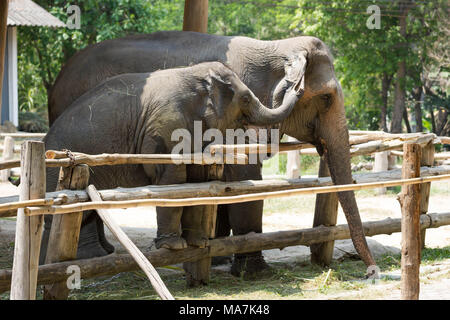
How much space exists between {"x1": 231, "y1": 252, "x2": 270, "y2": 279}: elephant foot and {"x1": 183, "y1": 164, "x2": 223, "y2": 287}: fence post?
648 millimetres

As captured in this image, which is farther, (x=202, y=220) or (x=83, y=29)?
(x=83, y=29)

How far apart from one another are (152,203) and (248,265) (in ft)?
9.11

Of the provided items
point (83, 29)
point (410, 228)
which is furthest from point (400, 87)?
point (410, 228)

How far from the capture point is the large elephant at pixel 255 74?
7246 millimetres

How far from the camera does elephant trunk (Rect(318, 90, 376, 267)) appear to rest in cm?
700

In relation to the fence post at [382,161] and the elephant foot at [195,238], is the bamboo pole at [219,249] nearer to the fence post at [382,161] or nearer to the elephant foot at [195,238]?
the elephant foot at [195,238]

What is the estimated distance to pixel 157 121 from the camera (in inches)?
247

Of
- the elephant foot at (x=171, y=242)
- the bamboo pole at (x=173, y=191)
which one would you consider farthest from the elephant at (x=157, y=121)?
the bamboo pole at (x=173, y=191)

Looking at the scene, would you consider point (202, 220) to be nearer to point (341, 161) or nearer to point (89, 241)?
point (89, 241)

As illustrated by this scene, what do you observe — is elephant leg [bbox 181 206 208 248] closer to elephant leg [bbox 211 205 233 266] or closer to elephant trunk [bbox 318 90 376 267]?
elephant leg [bbox 211 205 233 266]

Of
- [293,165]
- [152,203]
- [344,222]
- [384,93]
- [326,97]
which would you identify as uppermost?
[384,93]

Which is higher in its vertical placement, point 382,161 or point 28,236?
point 28,236

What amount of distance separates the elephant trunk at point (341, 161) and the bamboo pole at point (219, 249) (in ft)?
1.39

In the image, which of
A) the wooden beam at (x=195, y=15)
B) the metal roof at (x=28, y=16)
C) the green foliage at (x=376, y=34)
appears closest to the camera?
the wooden beam at (x=195, y=15)
